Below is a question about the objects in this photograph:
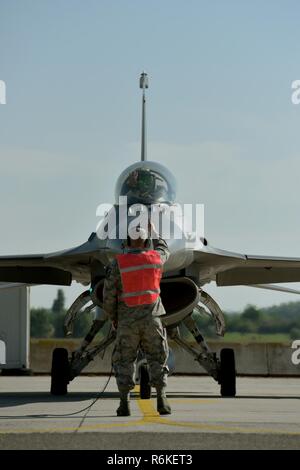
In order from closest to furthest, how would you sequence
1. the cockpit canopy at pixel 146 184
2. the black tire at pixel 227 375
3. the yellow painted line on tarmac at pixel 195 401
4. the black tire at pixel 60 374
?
1. the yellow painted line on tarmac at pixel 195 401
2. the cockpit canopy at pixel 146 184
3. the black tire at pixel 60 374
4. the black tire at pixel 227 375

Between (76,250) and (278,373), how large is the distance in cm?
1062

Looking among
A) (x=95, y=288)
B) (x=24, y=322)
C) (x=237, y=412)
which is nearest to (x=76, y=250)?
(x=95, y=288)

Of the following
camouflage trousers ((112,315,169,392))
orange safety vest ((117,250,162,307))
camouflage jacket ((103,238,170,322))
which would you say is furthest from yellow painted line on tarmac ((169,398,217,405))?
orange safety vest ((117,250,162,307))

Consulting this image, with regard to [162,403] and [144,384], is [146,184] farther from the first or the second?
[162,403]

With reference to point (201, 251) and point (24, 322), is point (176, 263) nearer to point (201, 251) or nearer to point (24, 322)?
point (201, 251)

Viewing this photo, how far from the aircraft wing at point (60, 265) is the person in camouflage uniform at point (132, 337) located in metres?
2.54

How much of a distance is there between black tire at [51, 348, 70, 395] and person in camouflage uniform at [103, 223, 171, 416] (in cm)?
474

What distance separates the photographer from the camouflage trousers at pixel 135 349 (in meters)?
10.1

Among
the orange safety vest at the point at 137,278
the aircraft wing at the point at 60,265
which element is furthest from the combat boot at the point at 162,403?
the aircraft wing at the point at 60,265

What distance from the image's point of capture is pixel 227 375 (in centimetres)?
1516

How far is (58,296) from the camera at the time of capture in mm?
45969

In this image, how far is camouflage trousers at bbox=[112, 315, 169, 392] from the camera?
33.1ft

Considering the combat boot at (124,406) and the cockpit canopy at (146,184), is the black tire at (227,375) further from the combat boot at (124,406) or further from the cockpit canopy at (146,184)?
the combat boot at (124,406)

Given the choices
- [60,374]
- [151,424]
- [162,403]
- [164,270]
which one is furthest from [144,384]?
[151,424]
